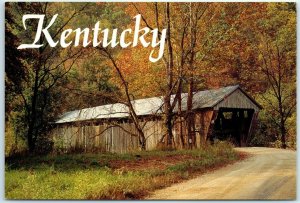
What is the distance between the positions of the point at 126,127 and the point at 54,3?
602 cm

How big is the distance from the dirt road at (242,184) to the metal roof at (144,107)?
13.0 ft

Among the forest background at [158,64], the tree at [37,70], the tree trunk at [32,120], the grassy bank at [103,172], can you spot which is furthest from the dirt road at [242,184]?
the tree trunk at [32,120]

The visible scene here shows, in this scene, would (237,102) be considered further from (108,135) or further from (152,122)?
(108,135)

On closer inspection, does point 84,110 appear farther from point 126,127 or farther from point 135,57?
point 135,57

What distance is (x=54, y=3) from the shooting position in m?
9.60

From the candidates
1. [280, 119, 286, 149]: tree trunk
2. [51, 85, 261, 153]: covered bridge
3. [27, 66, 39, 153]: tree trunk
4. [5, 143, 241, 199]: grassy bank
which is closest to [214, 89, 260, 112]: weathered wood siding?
[51, 85, 261, 153]: covered bridge

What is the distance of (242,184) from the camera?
8.65m

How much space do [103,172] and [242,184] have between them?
279 cm

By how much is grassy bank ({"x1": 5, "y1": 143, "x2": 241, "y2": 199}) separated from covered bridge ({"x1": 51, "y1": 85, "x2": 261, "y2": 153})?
6.71 feet

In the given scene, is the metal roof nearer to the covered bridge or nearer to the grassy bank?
the covered bridge

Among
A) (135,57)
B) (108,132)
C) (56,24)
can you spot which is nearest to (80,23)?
(56,24)

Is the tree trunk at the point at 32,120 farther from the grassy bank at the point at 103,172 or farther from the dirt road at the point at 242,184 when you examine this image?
the dirt road at the point at 242,184

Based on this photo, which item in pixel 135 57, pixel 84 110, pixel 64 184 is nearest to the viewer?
pixel 64 184

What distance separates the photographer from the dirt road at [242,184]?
324 inches
